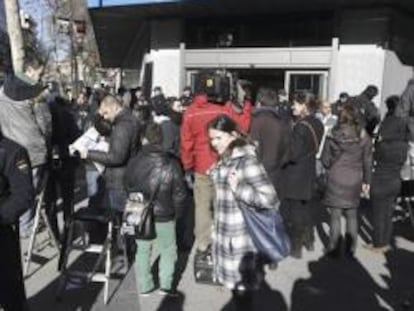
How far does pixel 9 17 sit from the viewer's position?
1309 centimetres

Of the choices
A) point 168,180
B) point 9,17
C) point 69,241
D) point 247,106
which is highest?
point 9,17

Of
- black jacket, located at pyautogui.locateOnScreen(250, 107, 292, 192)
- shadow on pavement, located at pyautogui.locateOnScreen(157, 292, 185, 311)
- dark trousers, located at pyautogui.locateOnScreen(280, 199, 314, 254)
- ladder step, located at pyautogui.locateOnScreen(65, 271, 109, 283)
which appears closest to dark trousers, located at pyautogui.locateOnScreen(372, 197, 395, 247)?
dark trousers, located at pyautogui.locateOnScreen(280, 199, 314, 254)

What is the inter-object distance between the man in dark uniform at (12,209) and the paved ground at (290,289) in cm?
175

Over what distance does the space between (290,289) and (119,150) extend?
2.18 m

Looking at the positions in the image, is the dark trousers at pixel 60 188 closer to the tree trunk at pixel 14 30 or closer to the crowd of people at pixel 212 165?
the crowd of people at pixel 212 165

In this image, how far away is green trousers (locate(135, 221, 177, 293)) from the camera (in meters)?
6.05

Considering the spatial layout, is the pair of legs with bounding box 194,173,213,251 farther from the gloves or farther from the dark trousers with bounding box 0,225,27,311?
the dark trousers with bounding box 0,225,27,311

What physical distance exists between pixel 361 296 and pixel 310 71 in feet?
37.1

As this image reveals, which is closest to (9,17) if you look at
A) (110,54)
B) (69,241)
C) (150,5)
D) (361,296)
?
(150,5)

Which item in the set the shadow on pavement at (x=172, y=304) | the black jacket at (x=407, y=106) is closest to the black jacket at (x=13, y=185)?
the shadow on pavement at (x=172, y=304)

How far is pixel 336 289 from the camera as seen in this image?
21.8 feet

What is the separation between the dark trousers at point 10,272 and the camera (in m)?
4.04

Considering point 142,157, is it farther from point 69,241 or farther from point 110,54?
point 110,54

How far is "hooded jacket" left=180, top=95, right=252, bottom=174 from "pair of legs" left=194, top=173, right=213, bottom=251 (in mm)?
134
